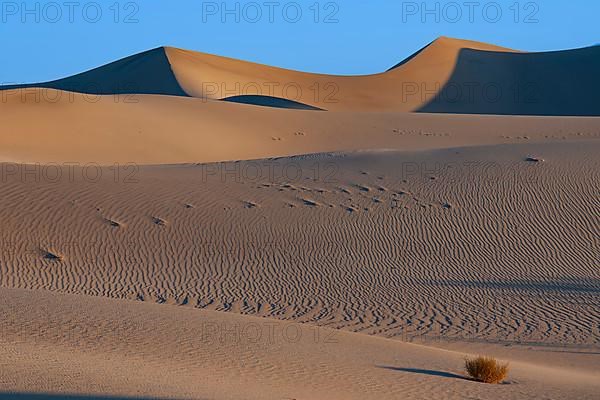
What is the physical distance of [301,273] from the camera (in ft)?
55.4

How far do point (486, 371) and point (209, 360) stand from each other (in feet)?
9.18

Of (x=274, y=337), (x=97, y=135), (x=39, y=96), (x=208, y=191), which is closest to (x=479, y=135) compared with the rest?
(x=97, y=135)

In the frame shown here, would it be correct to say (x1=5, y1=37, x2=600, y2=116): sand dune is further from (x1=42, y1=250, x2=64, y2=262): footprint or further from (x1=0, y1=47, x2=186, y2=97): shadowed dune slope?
(x1=42, y1=250, x2=64, y2=262): footprint

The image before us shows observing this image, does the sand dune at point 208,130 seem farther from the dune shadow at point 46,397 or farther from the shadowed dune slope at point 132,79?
the shadowed dune slope at point 132,79

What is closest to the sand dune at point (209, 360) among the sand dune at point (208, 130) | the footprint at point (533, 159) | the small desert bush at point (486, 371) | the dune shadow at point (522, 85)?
the small desert bush at point (486, 371)

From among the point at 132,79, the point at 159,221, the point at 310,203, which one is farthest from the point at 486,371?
the point at 132,79

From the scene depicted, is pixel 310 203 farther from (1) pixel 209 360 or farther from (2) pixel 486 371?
(1) pixel 209 360

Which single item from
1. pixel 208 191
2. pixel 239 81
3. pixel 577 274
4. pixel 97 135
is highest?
pixel 239 81

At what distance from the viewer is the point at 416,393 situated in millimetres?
8688

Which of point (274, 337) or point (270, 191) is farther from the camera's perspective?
point (270, 191)

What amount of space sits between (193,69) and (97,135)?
43533 mm

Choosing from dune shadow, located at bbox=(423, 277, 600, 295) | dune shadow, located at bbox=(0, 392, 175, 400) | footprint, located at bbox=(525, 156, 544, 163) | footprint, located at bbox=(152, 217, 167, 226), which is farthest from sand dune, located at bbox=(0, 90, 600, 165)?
dune shadow, located at bbox=(0, 392, 175, 400)

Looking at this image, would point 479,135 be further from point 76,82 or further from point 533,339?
point 76,82

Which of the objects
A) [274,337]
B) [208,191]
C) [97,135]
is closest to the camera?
[274,337]
